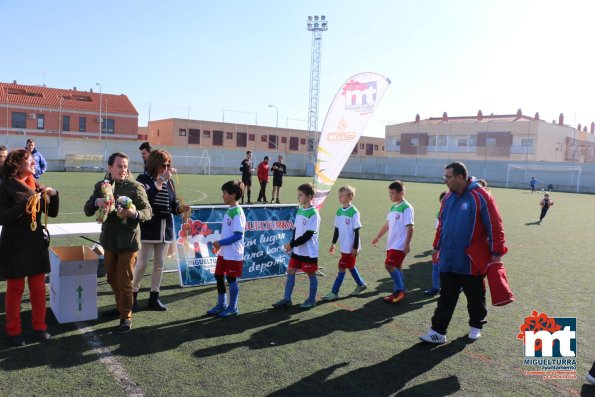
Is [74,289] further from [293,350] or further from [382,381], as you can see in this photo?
[382,381]

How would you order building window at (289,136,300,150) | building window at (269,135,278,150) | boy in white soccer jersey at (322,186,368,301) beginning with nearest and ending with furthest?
boy in white soccer jersey at (322,186,368,301), building window at (269,135,278,150), building window at (289,136,300,150)

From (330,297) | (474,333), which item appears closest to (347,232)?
(330,297)

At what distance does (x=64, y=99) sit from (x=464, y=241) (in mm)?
62940

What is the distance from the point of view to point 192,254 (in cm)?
711

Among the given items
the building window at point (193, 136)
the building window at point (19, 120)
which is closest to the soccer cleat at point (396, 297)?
the building window at point (193, 136)

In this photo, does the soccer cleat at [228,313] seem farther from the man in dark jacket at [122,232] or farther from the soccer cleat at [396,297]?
the soccer cleat at [396,297]

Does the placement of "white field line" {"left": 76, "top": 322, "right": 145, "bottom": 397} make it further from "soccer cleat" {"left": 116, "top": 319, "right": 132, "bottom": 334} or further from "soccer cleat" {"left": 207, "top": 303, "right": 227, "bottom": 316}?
"soccer cleat" {"left": 207, "top": 303, "right": 227, "bottom": 316}

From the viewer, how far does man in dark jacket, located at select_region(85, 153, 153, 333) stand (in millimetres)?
4953

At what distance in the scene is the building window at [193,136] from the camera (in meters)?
62.6

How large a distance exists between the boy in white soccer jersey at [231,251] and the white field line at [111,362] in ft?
4.49

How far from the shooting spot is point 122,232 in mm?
4949

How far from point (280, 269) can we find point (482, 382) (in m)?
4.12

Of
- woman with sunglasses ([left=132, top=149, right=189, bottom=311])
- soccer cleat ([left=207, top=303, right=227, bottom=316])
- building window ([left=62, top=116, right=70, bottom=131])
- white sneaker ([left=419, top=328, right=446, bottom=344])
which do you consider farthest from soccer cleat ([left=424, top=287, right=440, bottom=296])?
building window ([left=62, top=116, right=70, bottom=131])

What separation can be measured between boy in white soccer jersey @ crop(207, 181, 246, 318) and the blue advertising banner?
1.42 metres
